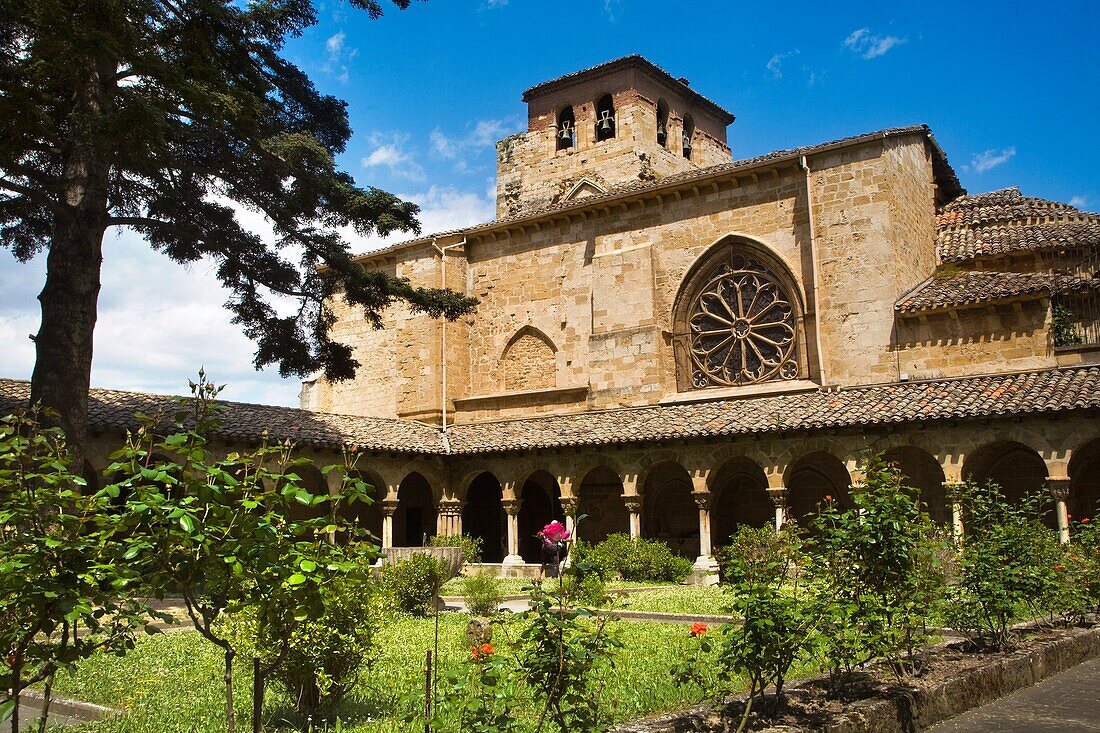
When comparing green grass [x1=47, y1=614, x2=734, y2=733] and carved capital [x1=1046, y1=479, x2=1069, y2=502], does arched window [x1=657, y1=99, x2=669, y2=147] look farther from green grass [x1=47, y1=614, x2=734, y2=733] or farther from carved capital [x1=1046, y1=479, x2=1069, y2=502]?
green grass [x1=47, y1=614, x2=734, y2=733]

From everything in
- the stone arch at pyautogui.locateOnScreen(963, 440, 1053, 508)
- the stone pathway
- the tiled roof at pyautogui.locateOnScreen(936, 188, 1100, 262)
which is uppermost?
the tiled roof at pyautogui.locateOnScreen(936, 188, 1100, 262)

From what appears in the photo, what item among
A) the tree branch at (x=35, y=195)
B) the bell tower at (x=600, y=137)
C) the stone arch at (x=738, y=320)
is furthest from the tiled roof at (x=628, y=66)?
the tree branch at (x=35, y=195)

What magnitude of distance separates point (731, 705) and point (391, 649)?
5061mm

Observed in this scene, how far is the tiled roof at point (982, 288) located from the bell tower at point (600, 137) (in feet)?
38.1

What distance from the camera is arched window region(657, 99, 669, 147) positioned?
104 feet

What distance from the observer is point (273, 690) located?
271 inches

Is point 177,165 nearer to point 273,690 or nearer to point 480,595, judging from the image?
point 480,595

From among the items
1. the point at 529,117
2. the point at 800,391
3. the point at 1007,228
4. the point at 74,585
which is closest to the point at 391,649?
the point at 74,585

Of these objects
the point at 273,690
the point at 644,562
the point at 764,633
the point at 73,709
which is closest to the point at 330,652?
the point at 273,690

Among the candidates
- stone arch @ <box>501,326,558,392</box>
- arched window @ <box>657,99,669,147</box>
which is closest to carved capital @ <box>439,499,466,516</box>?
stone arch @ <box>501,326,558,392</box>

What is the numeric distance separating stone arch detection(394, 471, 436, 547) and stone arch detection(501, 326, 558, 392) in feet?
11.8

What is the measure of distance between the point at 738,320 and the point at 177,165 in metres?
13.2

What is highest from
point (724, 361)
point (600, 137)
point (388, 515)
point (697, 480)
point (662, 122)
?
point (662, 122)

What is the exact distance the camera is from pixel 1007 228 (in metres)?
22.3
